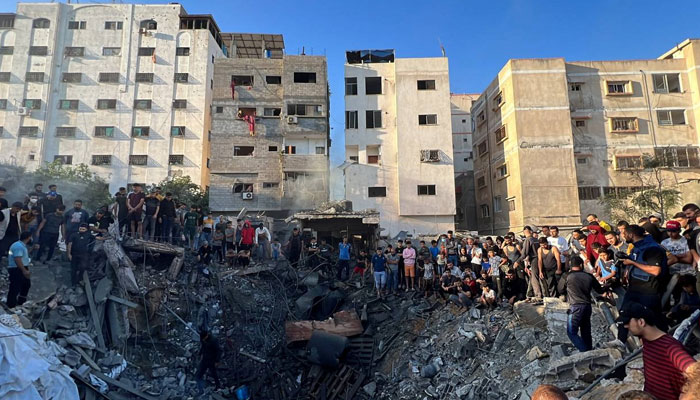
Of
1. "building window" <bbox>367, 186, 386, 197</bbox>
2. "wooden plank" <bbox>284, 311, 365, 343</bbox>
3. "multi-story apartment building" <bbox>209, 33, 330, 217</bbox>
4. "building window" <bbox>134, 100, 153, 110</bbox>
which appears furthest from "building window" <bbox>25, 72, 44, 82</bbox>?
"wooden plank" <bbox>284, 311, 365, 343</bbox>

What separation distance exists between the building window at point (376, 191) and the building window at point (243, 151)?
944 centimetres

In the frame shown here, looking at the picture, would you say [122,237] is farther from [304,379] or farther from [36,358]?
[304,379]

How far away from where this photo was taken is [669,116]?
2595cm

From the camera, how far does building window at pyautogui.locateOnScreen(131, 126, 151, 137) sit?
3241cm

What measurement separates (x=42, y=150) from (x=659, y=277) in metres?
39.9

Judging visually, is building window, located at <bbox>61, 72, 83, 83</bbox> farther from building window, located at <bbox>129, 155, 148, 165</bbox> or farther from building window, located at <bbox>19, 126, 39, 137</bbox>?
building window, located at <bbox>129, 155, 148, 165</bbox>

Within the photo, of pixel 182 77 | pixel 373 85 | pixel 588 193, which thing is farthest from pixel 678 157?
pixel 182 77

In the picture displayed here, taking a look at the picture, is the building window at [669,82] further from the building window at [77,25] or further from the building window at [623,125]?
the building window at [77,25]

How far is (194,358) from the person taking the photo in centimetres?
1045

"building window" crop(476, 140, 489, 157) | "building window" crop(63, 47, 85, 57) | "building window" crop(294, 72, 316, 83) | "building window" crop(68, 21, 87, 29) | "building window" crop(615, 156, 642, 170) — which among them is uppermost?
"building window" crop(68, 21, 87, 29)

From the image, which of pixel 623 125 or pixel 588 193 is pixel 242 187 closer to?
pixel 588 193

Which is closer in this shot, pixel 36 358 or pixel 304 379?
pixel 36 358

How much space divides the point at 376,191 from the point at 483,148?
1113 cm

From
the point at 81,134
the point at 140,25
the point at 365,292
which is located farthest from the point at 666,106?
the point at 81,134
